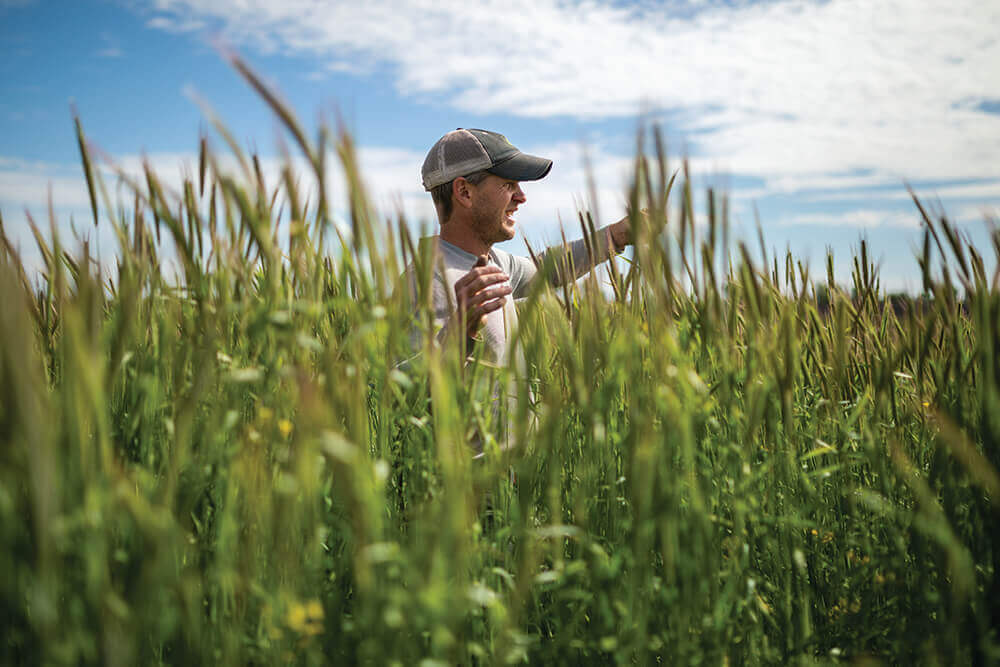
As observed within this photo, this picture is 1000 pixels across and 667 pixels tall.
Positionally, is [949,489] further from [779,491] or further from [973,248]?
[973,248]

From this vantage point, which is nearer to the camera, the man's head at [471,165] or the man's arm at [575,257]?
the man's arm at [575,257]

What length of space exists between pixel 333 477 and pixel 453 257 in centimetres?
141

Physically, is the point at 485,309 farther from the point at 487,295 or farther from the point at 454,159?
the point at 454,159

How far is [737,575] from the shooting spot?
3.82 feet

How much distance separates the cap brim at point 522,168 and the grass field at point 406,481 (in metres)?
1.17

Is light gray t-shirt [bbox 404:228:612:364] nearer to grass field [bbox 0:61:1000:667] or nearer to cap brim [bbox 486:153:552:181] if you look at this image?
grass field [bbox 0:61:1000:667]

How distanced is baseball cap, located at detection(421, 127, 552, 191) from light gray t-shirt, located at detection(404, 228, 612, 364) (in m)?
0.31

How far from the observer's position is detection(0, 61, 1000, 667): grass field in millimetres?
839

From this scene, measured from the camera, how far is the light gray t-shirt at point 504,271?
160 cm

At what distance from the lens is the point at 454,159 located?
2602 millimetres

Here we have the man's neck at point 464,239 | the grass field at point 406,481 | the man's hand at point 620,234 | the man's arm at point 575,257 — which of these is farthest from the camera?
the man's neck at point 464,239

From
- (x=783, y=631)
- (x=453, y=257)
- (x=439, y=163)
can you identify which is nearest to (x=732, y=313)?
(x=783, y=631)

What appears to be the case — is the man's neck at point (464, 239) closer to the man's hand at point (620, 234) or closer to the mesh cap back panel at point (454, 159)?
the mesh cap back panel at point (454, 159)

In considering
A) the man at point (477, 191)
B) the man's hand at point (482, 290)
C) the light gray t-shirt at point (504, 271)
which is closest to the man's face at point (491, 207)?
the man at point (477, 191)
